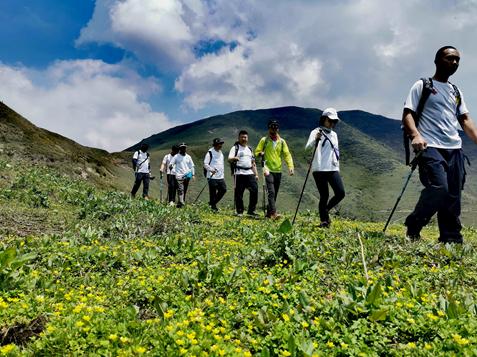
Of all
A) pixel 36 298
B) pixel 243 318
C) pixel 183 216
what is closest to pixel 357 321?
pixel 243 318

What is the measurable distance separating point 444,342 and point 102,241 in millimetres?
6254

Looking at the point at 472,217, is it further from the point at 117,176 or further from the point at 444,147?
the point at 444,147

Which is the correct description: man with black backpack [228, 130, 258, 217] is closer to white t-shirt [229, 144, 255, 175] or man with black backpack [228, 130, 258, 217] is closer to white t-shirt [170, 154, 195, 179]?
white t-shirt [229, 144, 255, 175]

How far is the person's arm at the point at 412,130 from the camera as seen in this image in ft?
23.2

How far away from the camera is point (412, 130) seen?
7.25 metres

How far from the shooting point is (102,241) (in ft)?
25.9

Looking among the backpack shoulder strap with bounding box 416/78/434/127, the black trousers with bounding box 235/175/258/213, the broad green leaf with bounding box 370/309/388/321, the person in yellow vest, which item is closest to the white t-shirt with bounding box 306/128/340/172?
the person in yellow vest

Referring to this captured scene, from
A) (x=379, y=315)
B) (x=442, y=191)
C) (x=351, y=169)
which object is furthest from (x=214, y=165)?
(x=351, y=169)

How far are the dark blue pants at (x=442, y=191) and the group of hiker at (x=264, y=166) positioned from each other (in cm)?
296

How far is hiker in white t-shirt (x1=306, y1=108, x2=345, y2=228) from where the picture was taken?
10.5 meters

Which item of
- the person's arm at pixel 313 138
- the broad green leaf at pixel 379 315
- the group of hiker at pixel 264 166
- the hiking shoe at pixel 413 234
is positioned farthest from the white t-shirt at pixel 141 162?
the broad green leaf at pixel 379 315

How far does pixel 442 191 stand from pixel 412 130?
3.84 ft

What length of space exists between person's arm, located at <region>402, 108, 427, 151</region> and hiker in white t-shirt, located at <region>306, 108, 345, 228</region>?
3121mm

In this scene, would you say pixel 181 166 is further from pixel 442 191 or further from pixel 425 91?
pixel 442 191
